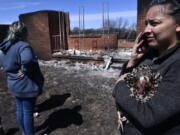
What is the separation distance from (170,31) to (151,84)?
11.2 inches

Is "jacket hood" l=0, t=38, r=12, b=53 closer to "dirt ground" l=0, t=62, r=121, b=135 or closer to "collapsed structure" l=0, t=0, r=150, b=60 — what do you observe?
"dirt ground" l=0, t=62, r=121, b=135

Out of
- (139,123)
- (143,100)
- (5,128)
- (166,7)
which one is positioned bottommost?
(5,128)

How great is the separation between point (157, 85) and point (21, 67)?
220 centimetres

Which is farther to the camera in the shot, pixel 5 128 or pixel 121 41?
pixel 121 41

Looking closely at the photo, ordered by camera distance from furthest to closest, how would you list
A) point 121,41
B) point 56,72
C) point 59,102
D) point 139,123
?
1. point 121,41
2. point 56,72
3. point 59,102
4. point 139,123

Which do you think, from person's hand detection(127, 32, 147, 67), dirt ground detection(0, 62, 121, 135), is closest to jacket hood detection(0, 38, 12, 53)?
dirt ground detection(0, 62, 121, 135)

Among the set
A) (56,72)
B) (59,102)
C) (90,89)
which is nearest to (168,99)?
(59,102)

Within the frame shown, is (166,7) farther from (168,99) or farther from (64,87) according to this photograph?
(64,87)

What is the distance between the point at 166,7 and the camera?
1.10 metres

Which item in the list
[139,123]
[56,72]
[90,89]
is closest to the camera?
[139,123]

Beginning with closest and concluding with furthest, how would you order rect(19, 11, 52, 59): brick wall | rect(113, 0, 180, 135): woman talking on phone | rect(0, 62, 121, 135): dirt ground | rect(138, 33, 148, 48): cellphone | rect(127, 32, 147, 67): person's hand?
rect(113, 0, 180, 135): woman talking on phone
rect(138, 33, 148, 48): cellphone
rect(127, 32, 147, 67): person's hand
rect(0, 62, 121, 135): dirt ground
rect(19, 11, 52, 59): brick wall

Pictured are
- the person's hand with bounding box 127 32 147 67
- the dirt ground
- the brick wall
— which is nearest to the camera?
the person's hand with bounding box 127 32 147 67

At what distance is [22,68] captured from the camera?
9.34 feet

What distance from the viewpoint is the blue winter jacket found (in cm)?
281
